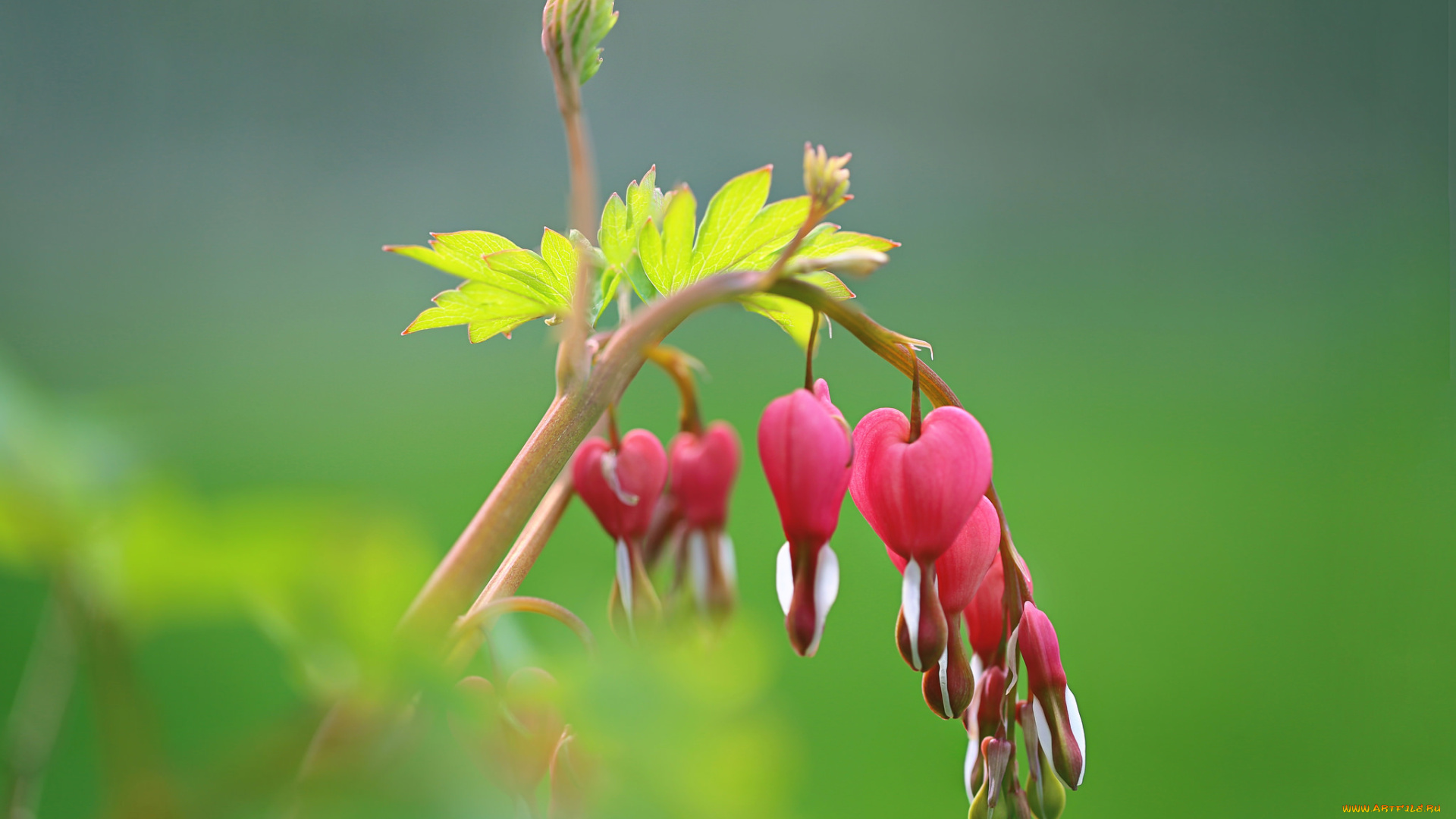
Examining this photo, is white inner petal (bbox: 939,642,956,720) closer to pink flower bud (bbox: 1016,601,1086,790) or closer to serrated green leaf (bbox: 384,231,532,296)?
pink flower bud (bbox: 1016,601,1086,790)

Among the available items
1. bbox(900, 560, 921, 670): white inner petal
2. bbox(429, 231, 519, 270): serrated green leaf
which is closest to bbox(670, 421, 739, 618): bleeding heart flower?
bbox(900, 560, 921, 670): white inner petal

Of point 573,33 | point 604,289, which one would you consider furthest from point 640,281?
point 573,33

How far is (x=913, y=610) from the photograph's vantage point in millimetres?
475

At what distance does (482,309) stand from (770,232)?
184 mm

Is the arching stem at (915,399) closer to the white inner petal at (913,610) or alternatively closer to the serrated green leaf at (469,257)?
the white inner petal at (913,610)

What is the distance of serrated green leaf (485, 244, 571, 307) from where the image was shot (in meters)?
0.55

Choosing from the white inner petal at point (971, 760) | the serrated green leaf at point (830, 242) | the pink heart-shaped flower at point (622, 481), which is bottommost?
the white inner petal at point (971, 760)

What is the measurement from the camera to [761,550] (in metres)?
3.58

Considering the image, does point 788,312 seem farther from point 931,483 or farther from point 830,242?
point 931,483

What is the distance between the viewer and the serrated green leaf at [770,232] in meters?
0.56

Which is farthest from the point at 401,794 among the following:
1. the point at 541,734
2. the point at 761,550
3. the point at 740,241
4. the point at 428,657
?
the point at 761,550

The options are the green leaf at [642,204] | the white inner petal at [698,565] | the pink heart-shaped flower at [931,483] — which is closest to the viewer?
the white inner petal at [698,565]

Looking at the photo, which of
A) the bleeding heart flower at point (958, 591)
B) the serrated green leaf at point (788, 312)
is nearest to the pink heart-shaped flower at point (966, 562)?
the bleeding heart flower at point (958, 591)

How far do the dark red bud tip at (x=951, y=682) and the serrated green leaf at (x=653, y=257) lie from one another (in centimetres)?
27
